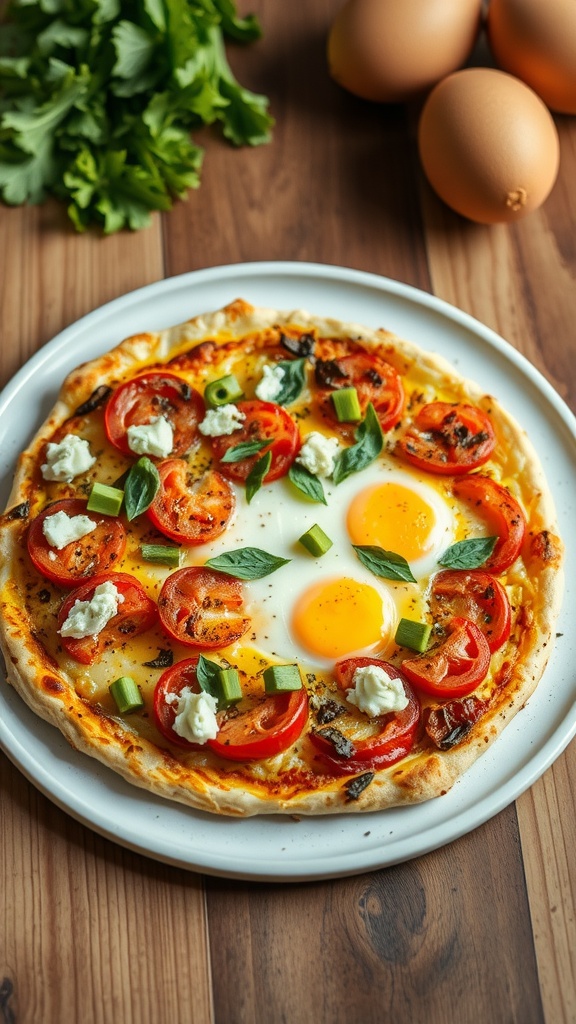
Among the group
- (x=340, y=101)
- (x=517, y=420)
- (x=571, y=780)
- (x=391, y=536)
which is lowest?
(x=571, y=780)

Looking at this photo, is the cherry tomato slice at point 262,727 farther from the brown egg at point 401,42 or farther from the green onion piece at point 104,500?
the brown egg at point 401,42

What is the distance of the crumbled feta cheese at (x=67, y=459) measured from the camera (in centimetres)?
416

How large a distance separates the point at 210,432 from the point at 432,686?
1.43m

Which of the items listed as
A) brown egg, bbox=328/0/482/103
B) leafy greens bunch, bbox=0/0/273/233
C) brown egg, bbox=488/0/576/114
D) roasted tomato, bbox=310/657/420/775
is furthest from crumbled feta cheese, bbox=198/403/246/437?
brown egg, bbox=488/0/576/114

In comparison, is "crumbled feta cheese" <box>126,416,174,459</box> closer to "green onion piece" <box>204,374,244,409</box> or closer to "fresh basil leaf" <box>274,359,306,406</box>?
"green onion piece" <box>204,374,244,409</box>

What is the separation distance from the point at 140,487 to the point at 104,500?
0.52 feet

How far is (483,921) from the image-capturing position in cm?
374

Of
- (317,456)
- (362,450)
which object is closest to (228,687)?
(317,456)

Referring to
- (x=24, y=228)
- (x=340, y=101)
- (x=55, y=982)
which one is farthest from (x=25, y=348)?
(x=55, y=982)

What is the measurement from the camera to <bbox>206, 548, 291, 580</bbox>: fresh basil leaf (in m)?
4.01

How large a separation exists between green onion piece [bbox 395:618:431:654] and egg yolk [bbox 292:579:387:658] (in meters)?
0.09

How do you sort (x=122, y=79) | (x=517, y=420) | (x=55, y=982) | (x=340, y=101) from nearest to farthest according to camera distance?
Answer: (x=55, y=982)
(x=517, y=420)
(x=122, y=79)
(x=340, y=101)

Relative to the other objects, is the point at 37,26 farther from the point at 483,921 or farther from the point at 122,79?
the point at 483,921

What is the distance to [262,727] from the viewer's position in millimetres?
3750
